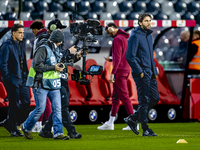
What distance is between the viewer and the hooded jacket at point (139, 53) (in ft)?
23.6

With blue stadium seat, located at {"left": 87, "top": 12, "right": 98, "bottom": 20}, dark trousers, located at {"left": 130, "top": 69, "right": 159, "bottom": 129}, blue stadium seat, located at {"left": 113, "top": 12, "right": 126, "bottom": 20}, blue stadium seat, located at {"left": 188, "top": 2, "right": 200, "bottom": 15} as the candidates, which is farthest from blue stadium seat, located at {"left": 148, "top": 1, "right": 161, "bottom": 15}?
dark trousers, located at {"left": 130, "top": 69, "right": 159, "bottom": 129}

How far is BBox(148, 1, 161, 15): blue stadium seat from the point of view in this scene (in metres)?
15.5

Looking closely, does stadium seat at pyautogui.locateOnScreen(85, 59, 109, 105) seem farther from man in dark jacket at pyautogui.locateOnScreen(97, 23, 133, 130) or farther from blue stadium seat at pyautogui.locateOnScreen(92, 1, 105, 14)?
blue stadium seat at pyautogui.locateOnScreen(92, 1, 105, 14)

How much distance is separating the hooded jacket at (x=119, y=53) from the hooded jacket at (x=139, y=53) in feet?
4.21

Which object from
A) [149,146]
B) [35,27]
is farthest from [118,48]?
[149,146]

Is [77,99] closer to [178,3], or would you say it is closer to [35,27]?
[35,27]

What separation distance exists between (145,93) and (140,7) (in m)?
8.55

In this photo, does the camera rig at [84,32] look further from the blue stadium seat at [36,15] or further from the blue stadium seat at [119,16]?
the blue stadium seat at [119,16]

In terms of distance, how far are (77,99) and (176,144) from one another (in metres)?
4.75

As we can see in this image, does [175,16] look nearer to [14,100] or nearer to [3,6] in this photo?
[3,6]

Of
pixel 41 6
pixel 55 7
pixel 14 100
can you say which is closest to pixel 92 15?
pixel 55 7

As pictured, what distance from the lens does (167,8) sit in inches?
613

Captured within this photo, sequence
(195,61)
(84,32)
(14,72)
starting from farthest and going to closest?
(195,61), (84,32), (14,72)

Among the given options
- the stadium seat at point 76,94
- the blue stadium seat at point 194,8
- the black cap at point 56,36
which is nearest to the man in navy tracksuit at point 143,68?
the black cap at point 56,36
